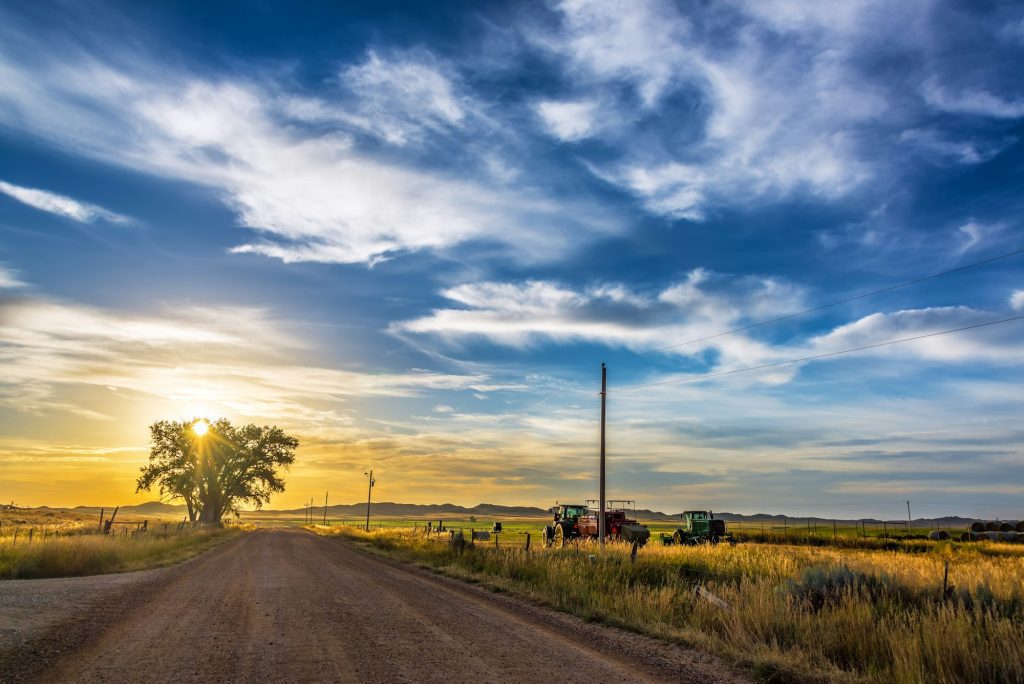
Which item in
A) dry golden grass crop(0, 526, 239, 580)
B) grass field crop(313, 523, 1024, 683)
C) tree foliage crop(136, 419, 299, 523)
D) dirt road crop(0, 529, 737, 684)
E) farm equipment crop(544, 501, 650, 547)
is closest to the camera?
dirt road crop(0, 529, 737, 684)

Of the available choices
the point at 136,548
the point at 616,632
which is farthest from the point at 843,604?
the point at 136,548

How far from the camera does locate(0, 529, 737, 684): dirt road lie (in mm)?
7855

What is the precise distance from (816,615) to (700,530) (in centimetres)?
3337

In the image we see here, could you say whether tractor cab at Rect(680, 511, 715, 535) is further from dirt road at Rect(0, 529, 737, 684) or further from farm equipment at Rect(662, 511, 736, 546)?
dirt road at Rect(0, 529, 737, 684)

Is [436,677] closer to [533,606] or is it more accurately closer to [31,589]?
[533,606]

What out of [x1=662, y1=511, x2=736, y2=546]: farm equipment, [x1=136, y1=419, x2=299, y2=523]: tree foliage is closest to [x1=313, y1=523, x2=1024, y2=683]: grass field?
[x1=662, y1=511, x2=736, y2=546]: farm equipment

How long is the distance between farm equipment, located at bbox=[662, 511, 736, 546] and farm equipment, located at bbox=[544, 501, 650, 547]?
7.98ft

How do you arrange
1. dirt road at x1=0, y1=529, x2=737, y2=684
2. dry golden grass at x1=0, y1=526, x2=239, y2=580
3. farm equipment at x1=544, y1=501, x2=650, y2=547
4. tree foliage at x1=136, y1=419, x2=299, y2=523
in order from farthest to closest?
tree foliage at x1=136, y1=419, x2=299, y2=523 < farm equipment at x1=544, y1=501, x2=650, y2=547 < dry golden grass at x1=0, y1=526, x2=239, y2=580 < dirt road at x1=0, y1=529, x2=737, y2=684

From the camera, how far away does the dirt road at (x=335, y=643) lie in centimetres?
786

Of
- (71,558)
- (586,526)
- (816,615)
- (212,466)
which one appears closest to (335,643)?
(816,615)

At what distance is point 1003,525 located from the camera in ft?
225

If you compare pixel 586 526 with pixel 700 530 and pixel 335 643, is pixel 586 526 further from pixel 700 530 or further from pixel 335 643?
pixel 335 643

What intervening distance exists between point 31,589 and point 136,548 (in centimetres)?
1285

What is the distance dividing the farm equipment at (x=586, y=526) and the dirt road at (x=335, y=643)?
24.1 m
